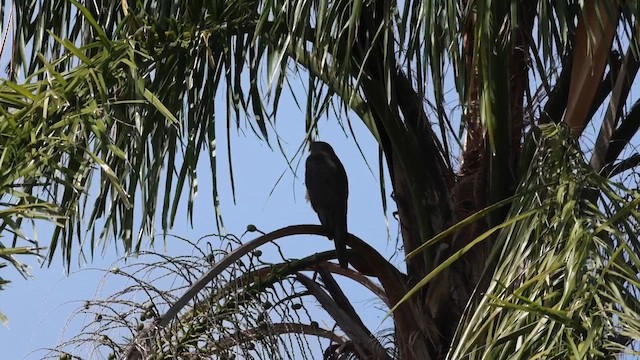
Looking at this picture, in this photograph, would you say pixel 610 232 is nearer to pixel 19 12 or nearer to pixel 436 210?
pixel 436 210

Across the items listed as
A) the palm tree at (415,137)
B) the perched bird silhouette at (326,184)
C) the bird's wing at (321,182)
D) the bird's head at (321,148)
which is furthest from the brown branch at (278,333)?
the bird's head at (321,148)

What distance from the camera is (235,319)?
3.85 meters

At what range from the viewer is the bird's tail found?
4.39 meters

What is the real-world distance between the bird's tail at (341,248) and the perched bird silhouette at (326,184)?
72 cm

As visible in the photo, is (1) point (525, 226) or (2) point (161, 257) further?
(2) point (161, 257)

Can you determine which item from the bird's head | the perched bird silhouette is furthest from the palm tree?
the bird's head

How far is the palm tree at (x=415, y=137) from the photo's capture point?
3113mm

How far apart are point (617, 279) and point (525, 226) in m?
0.42

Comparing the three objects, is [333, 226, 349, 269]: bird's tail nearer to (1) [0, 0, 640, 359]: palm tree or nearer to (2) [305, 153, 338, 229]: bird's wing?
(1) [0, 0, 640, 359]: palm tree

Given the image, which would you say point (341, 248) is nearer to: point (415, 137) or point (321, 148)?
point (415, 137)

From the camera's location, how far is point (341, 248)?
4410 mm

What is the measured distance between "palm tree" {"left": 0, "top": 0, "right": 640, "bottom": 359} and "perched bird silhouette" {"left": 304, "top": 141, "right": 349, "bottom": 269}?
3.02 ft

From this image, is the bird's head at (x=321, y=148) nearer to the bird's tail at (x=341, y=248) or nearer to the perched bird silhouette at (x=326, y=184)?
the perched bird silhouette at (x=326, y=184)

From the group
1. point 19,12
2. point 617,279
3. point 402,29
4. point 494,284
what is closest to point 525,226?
point 494,284
